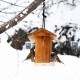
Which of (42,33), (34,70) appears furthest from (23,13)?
(42,33)

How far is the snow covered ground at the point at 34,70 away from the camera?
458cm

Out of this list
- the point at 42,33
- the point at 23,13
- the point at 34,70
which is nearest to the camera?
the point at 23,13

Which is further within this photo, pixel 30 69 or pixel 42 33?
pixel 42 33

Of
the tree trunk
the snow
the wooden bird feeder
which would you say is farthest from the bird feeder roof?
the tree trunk

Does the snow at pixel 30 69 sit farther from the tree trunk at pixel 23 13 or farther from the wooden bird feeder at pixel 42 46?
the tree trunk at pixel 23 13

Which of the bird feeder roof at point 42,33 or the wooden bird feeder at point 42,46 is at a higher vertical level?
the bird feeder roof at point 42,33

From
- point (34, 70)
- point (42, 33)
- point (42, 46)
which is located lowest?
point (34, 70)

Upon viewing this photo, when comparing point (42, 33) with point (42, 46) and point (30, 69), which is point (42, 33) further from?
point (30, 69)

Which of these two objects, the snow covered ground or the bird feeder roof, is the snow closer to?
the snow covered ground

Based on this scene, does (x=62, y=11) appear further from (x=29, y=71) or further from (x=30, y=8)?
(x=30, y=8)

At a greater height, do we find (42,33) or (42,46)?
(42,33)

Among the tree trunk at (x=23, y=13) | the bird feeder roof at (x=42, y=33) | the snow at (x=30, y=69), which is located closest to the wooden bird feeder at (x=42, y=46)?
the bird feeder roof at (x=42, y=33)

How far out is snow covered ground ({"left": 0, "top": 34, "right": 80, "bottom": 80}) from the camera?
180 inches

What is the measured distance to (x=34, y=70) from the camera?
4969 millimetres
